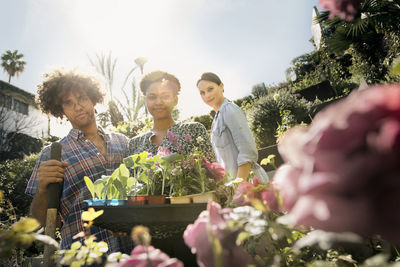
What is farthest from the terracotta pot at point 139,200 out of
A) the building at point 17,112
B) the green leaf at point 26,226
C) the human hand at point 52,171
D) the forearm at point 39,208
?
the building at point 17,112

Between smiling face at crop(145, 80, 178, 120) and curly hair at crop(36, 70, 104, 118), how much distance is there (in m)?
0.51

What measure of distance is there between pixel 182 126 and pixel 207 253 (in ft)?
6.32

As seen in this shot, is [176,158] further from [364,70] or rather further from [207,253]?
[364,70]

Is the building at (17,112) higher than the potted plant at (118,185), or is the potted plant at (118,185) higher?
the building at (17,112)

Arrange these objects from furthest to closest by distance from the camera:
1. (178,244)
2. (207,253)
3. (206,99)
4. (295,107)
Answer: (295,107) → (206,99) → (178,244) → (207,253)

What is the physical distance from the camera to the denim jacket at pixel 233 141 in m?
2.27

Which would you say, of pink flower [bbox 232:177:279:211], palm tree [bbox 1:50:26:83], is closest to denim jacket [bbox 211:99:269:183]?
pink flower [bbox 232:177:279:211]

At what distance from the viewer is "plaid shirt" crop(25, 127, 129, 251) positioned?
6.02ft

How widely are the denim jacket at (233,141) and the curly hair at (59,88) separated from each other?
1152 mm

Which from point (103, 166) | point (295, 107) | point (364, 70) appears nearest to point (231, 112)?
point (103, 166)

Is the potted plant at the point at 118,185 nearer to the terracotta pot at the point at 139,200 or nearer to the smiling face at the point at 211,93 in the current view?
the terracotta pot at the point at 139,200

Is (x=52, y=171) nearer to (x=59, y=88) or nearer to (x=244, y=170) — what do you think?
(x=59, y=88)

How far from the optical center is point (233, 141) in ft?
8.20

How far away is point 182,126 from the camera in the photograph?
226 centimetres
